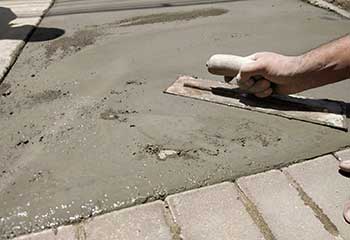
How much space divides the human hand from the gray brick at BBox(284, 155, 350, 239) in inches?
18.8

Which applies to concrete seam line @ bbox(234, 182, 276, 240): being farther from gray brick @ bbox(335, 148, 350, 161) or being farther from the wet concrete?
gray brick @ bbox(335, 148, 350, 161)

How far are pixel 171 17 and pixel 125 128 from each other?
214cm

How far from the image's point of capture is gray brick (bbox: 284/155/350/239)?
5.77 feet

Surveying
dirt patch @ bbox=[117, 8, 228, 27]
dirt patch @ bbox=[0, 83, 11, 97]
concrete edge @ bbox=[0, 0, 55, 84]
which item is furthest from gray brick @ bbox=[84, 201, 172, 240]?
dirt patch @ bbox=[117, 8, 228, 27]

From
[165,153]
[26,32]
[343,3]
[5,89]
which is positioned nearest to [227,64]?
[165,153]

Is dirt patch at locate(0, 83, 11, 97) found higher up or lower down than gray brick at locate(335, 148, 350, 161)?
lower down

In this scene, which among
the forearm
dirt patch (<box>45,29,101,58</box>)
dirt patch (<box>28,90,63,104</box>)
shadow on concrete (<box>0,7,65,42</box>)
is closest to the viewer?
the forearm

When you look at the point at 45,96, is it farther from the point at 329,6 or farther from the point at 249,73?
the point at 329,6

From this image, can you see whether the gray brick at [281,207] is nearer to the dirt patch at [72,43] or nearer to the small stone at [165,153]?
the small stone at [165,153]

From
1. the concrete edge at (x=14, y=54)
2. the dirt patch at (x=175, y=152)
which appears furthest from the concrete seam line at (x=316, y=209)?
the concrete edge at (x=14, y=54)

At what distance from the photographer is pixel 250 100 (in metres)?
2.60

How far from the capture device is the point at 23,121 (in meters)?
2.50

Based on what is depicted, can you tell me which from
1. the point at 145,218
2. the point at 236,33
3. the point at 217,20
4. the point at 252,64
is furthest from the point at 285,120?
the point at 217,20

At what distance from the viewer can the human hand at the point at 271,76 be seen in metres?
2.25
